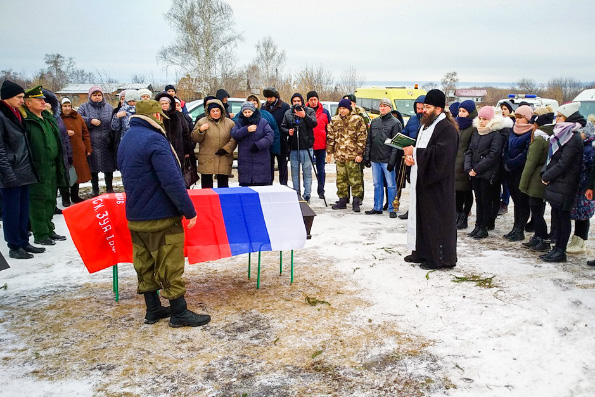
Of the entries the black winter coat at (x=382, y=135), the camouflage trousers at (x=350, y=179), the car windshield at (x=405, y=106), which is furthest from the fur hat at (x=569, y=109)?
the car windshield at (x=405, y=106)

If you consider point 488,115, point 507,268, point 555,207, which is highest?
point 488,115

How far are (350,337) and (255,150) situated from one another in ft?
13.3

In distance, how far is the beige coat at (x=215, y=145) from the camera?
286 inches

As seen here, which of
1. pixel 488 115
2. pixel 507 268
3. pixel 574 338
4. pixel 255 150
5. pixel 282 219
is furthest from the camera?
pixel 255 150

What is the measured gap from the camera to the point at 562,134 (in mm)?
5457

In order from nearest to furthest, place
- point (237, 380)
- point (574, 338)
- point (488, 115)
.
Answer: point (237, 380), point (574, 338), point (488, 115)

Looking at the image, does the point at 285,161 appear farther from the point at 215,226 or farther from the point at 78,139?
the point at 215,226

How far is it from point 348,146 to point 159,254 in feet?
16.6

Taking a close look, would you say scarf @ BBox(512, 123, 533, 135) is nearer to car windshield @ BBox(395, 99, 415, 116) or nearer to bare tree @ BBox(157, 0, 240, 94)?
car windshield @ BBox(395, 99, 415, 116)

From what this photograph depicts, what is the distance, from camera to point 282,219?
4.57m

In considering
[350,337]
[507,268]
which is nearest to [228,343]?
[350,337]

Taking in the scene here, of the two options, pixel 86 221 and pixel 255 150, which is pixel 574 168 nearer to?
pixel 255 150

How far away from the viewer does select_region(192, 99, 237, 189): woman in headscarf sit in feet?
23.7

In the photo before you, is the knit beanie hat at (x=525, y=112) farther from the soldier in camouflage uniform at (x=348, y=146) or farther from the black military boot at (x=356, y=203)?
the black military boot at (x=356, y=203)
